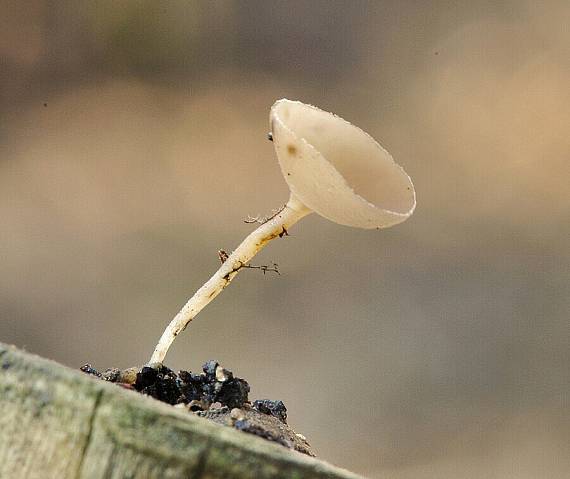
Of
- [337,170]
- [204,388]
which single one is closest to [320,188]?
[337,170]

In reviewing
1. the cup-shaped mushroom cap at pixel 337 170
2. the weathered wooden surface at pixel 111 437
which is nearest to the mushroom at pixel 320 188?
the cup-shaped mushroom cap at pixel 337 170

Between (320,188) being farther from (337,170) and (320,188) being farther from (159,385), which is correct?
(159,385)

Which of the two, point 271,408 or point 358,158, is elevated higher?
point 358,158

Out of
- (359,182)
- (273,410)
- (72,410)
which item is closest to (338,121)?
(359,182)

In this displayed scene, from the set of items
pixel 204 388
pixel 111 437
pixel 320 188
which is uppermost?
pixel 320 188

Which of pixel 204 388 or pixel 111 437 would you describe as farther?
pixel 204 388

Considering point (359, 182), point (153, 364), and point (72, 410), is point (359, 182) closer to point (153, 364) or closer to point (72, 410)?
point (153, 364)

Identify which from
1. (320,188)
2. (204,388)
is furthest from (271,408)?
(320,188)

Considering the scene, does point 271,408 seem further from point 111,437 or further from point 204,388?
point 111,437

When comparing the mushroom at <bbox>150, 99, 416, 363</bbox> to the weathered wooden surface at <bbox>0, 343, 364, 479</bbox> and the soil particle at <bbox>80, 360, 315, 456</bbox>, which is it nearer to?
the soil particle at <bbox>80, 360, 315, 456</bbox>
